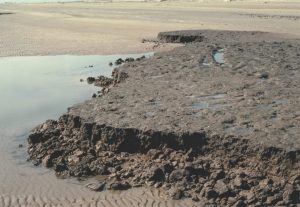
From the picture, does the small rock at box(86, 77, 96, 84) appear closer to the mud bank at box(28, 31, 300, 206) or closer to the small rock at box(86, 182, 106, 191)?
the mud bank at box(28, 31, 300, 206)

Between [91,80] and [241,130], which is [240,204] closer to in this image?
[241,130]

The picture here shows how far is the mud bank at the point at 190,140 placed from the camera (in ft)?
22.4

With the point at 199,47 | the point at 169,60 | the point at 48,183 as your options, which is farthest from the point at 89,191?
the point at 199,47

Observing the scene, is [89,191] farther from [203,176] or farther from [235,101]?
[235,101]

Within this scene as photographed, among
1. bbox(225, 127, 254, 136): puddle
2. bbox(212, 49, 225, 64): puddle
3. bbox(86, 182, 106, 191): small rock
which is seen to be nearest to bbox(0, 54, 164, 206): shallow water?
bbox(86, 182, 106, 191): small rock

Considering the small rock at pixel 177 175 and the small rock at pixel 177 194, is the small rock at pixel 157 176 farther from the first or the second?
the small rock at pixel 177 194

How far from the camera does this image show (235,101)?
32.1 ft

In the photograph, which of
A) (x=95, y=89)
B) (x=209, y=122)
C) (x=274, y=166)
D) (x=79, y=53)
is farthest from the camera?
(x=79, y=53)

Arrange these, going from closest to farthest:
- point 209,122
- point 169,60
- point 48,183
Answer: point 48,183, point 209,122, point 169,60

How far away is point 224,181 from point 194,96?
143 inches

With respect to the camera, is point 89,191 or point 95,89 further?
point 95,89

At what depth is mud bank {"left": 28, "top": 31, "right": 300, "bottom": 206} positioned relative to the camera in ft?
22.4

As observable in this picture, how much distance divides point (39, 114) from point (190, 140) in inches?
197

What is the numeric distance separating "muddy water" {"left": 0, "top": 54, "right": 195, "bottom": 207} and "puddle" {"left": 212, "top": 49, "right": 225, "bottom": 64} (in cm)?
372
